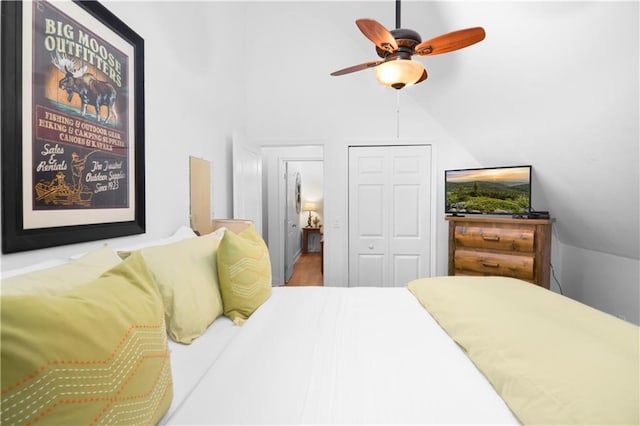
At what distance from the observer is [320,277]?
5.14m

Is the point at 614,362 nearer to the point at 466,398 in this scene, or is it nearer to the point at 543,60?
the point at 466,398

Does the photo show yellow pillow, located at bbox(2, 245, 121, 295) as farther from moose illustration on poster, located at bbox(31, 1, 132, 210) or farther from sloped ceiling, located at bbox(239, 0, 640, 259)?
sloped ceiling, located at bbox(239, 0, 640, 259)

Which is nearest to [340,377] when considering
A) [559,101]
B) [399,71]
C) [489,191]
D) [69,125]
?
[69,125]

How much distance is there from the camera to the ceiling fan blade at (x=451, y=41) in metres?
1.51

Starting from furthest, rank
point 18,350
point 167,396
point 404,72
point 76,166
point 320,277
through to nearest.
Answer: point 320,277 → point 404,72 → point 76,166 → point 167,396 → point 18,350

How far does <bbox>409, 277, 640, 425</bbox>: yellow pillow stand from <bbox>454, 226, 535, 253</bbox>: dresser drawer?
4.28 ft

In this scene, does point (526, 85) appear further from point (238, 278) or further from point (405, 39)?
point (238, 278)

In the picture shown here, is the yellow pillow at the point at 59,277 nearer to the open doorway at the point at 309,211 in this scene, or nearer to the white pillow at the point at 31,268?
the white pillow at the point at 31,268

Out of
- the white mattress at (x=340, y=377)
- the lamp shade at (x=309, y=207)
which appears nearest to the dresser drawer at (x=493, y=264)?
the white mattress at (x=340, y=377)

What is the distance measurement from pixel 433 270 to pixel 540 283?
99 cm

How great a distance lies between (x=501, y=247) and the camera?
111 inches

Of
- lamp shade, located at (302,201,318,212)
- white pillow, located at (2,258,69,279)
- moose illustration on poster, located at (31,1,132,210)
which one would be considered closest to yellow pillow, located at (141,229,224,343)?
white pillow, located at (2,258,69,279)

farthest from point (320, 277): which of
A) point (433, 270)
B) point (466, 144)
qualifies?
point (466, 144)

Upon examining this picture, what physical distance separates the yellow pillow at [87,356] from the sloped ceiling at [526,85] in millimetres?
2296
